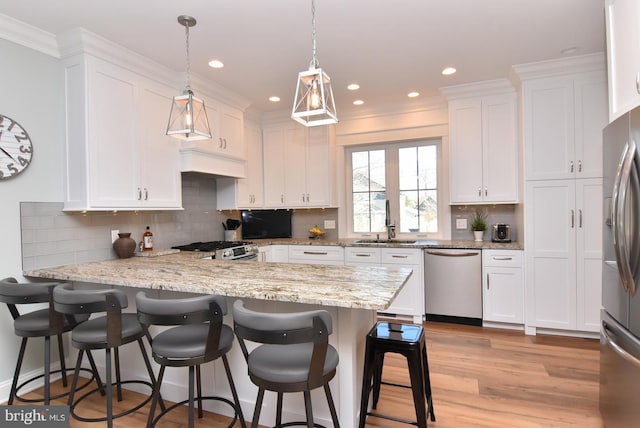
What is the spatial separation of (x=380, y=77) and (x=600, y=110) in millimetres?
2022

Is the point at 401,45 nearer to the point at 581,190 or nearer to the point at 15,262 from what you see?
the point at 581,190

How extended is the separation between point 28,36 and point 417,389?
11.4 ft

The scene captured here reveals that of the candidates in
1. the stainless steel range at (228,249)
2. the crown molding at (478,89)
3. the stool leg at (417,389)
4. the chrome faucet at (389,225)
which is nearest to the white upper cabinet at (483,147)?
the crown molding at (478,89)

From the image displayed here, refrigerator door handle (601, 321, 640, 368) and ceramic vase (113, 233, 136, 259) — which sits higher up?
ceramic vase (113, 233, 136, 259)

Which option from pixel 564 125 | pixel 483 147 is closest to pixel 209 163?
pixel 483 147

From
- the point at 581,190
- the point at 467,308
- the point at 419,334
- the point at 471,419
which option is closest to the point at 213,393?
the point at 419,334

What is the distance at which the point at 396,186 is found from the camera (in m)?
4.71

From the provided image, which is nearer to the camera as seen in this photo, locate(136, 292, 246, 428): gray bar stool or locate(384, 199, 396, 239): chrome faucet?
locate(136, 292, 246, 428): gray bar stool

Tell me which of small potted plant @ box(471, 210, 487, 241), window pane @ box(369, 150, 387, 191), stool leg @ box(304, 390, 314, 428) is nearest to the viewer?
stool leg @ box(304, 390, 314, 428)

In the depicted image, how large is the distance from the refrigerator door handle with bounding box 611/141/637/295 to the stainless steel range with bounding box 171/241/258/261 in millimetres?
2989

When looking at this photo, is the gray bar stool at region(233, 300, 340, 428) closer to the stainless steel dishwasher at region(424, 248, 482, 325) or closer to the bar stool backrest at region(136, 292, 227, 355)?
the bar stool backrest at region(136, 292, 227, 355)

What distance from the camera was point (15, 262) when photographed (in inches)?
99.1

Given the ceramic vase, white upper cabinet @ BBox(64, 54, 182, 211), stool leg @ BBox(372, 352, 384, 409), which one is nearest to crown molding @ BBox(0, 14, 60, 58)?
white upper cabinet @ BBox(64, 54, 182, 211)

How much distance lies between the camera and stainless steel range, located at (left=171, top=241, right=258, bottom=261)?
3484 mm
